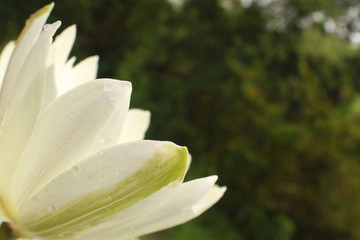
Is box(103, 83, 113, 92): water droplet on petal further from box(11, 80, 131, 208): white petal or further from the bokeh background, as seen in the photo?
the bokeh background

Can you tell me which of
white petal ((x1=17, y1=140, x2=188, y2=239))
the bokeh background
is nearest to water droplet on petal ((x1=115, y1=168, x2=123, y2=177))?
white petal ((x1=17, y1=140, x2=188, y2=239))

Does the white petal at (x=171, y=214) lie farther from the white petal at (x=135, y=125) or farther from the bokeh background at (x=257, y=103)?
the bokeh background at (x=257, y=103)

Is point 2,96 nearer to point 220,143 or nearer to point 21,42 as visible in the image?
point 21,42

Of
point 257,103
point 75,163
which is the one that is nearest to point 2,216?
point 75,163

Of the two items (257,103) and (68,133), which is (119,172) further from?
(257,103)

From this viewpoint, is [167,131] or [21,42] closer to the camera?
[21,42]

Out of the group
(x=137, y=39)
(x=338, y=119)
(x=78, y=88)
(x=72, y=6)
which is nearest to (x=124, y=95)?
(x=78, y=88)

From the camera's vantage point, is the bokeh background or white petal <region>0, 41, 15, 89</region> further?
the bokeh background
